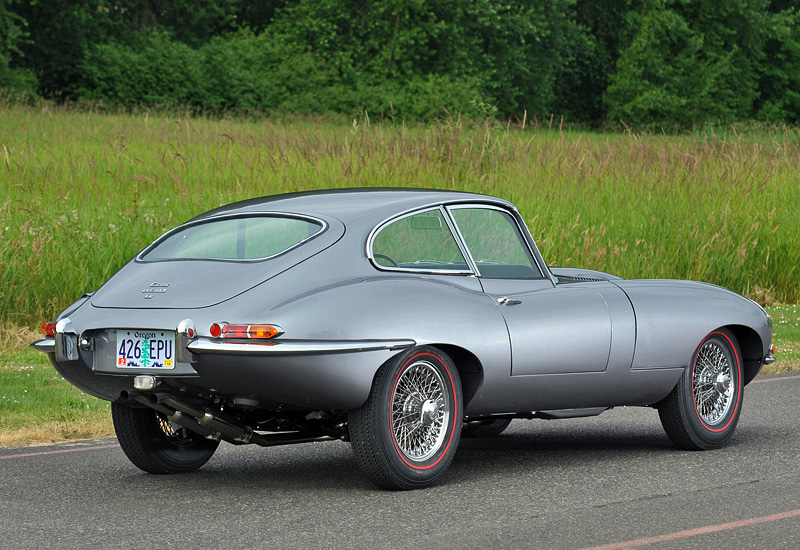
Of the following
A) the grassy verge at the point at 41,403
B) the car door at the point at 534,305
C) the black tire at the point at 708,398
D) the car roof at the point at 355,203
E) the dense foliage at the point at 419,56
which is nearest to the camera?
the car roof at the point at 355,203

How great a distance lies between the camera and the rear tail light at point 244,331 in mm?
5758

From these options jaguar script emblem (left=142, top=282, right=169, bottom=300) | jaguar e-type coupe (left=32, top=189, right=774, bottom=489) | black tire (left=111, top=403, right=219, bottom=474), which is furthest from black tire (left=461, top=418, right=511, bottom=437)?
jaguar script emblem (left=142, top=282, right=169, bottom=300)

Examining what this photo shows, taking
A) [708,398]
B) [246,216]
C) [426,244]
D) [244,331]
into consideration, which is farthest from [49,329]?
[708,398]

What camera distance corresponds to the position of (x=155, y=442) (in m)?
6.91

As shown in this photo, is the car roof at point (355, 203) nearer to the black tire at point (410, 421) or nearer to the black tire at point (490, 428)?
the black tire at point (410, 421)

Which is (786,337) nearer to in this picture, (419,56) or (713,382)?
(713,382)

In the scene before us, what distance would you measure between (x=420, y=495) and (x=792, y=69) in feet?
208

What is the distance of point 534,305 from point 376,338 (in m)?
1.25

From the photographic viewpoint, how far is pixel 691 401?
7.47m

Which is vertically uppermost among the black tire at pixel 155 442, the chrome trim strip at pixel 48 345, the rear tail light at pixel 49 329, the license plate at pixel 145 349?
the license plate at pixel 145 349

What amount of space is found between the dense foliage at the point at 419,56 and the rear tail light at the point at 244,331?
1073 inches

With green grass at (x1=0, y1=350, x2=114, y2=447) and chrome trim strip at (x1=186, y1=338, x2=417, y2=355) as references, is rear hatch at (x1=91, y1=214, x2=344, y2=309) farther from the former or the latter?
green grass at (x1=0, y1=350, x2=114, y2=447)

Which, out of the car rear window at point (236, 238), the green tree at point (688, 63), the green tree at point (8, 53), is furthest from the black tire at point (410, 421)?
the green tree at point (688, 63)

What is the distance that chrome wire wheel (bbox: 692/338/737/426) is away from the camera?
7.59m
